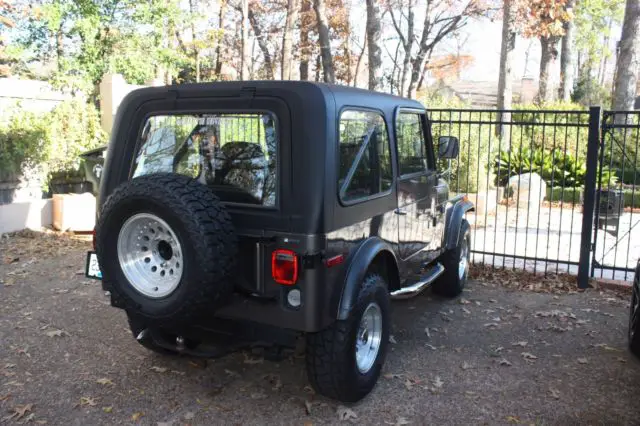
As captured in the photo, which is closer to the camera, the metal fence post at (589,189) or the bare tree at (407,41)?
the metal fence post at (589,189)

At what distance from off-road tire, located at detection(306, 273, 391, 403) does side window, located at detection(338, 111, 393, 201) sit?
2.10ft

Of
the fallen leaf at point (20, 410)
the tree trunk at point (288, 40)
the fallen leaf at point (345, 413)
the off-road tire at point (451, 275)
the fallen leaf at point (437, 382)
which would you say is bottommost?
the fallen leaf at point (20, 410)

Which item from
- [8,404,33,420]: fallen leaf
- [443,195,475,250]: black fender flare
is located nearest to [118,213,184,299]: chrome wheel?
[8,404,33,420]: fallen leaf

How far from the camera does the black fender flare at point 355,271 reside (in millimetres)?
3389

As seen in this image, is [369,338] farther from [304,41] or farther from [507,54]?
[304,41]

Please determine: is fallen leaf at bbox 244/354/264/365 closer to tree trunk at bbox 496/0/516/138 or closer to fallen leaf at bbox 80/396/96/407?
fallen leaf at bbox 80/396/96/407

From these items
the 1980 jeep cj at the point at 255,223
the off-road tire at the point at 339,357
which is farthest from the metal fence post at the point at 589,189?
the off-road tire at the point at 339,357

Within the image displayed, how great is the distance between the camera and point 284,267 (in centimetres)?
317

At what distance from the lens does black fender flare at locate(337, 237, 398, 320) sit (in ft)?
11.1

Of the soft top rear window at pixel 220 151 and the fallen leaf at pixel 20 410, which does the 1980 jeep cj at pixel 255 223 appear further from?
the fallen leaf at pixel 20 410

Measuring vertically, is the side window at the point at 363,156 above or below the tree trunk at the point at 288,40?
below

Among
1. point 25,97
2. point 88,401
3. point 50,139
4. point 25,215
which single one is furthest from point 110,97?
point 88,401

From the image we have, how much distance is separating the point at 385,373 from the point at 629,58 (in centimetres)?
1377

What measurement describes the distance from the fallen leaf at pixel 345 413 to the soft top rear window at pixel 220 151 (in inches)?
55.7
